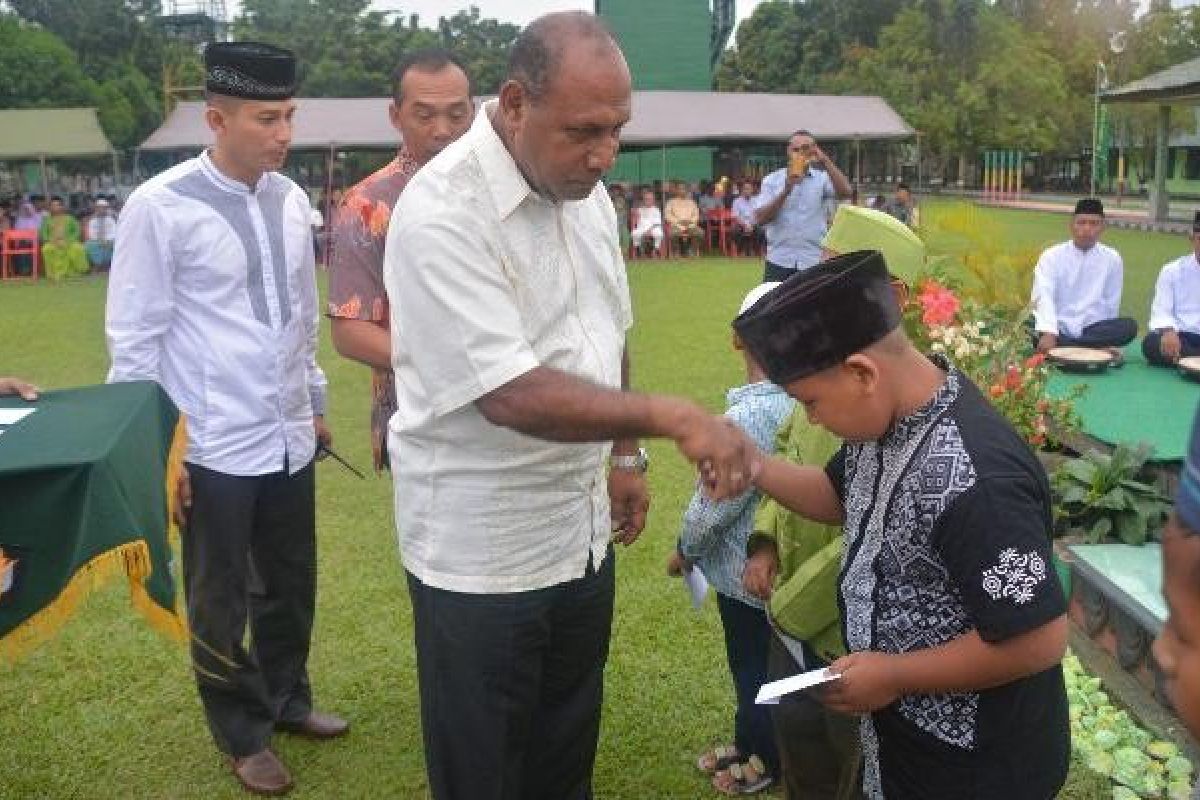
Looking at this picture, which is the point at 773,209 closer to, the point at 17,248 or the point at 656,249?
the point at 656,249

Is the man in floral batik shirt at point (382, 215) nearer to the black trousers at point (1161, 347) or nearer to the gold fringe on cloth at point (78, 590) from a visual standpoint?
the gold fringe on cloth at point (78, 590)

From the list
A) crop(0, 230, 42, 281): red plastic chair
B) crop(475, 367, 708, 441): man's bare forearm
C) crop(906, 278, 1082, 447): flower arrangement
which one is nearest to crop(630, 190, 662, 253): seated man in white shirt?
→ crop(0, 230, 42, 281): red plastic chair

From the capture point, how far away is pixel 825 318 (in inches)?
67.6

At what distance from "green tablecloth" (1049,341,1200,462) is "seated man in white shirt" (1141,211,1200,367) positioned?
7.1 inches

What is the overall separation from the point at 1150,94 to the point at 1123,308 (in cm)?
867

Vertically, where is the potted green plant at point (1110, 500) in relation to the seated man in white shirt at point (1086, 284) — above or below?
below

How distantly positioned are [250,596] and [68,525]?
1293 millimetres

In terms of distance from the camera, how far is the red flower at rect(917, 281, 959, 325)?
4453 mm

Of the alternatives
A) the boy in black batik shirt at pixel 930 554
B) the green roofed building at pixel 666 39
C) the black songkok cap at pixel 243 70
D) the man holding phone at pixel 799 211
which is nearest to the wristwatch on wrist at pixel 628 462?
the boy in black batik shirt at pixel 930 554

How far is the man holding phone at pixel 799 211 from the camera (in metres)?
9.53

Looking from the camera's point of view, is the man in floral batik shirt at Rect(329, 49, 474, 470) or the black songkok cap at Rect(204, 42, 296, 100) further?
the man in floral batik shirt at Rect(329, 49, 474, 470)

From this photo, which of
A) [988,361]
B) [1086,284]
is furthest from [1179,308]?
[988,361]

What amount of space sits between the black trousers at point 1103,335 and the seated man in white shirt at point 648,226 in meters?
13.2

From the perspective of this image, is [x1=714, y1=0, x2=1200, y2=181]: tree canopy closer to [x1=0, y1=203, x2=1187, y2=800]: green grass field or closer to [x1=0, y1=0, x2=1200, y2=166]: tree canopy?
[x1=0, y1=0, x2=1200, y2=166]: tree canopy
